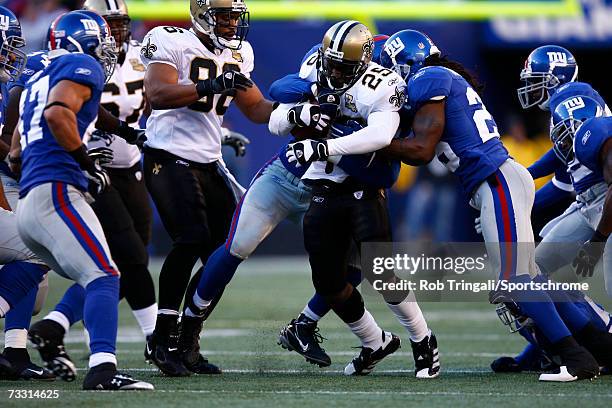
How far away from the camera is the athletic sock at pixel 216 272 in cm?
539

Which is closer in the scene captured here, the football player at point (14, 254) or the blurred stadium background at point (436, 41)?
the football player at point (14, 254)

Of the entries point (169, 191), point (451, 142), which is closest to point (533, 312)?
point (451, 142)

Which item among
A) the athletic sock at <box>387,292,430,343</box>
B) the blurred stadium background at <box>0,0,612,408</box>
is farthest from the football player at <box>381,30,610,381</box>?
the blurred stadium background at <box>0,0,612,408</box>

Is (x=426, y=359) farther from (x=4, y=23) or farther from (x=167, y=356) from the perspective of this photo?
(x=4, y=23)

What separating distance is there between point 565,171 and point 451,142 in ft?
3.35

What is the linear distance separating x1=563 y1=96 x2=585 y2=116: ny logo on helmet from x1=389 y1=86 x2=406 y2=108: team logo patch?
2.99 ft

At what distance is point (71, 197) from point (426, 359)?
1.87 m

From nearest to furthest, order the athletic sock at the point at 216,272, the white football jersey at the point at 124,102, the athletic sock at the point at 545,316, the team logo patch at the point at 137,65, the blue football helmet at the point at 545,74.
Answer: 1. the athletic sock at the point at 545,316
2. the athletic sock at the point at 216,272
3. the blue football helmet at the point at 545,74
4. the white football jersey at the point at 124,102
5. the team logo patch at the point at 137,65

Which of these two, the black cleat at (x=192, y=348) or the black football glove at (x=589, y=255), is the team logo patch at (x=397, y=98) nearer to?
the black football glove at (x=589, y=255)

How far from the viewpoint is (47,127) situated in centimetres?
450

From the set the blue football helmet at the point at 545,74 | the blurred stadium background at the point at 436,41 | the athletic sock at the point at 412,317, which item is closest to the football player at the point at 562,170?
the blue football helmet at the point at 545,74

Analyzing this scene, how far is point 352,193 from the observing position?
204 inches

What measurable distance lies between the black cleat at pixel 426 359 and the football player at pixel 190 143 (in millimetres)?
1022

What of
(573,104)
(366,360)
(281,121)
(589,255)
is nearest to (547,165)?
(573,104)
